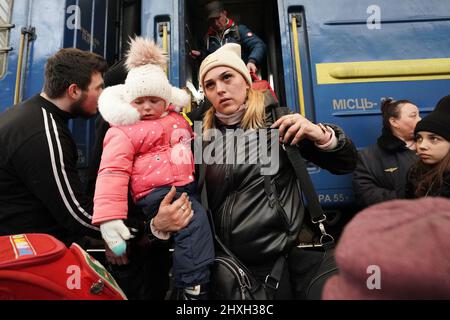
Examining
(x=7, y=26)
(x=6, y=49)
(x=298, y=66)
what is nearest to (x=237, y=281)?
(x=298, y=66)

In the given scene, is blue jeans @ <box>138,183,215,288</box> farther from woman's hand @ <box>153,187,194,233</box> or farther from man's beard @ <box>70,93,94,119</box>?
man's beard @ <box>70,93,94,119</box>

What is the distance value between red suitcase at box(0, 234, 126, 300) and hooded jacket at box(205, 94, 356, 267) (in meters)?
0.45

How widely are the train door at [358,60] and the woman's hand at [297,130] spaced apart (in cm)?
93

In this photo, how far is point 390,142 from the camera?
1.85 meters

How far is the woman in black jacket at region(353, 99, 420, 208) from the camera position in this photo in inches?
71.5

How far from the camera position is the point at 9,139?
124cm

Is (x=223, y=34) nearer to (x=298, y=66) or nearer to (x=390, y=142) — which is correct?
(x=298, y=66)

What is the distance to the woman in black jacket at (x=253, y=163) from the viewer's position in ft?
3.27

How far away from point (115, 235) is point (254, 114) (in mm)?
659

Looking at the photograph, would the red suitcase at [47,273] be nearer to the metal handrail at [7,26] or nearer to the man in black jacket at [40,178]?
the man in black jacket at [40,178]

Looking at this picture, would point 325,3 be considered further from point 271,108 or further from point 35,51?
point 35,51

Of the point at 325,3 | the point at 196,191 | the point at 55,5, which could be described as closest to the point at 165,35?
the point at 55,5

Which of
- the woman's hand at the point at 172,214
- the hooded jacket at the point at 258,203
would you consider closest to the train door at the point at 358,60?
the hooded jacket at the point at 258,203
